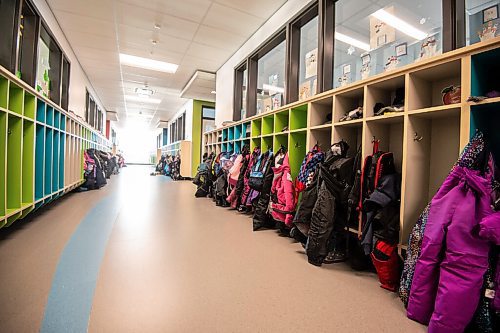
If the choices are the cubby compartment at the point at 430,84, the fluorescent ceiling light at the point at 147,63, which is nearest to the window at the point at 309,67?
the cubby compartment at the point at 430,84

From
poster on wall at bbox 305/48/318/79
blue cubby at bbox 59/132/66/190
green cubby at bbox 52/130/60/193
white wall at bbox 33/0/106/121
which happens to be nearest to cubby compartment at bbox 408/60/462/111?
poster on wall at bbox 305/48/318/79

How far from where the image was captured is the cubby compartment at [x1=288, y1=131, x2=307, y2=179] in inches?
116

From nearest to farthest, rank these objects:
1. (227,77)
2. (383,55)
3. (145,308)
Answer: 1. (145,308)
2. (383,55)
3. (227,77)

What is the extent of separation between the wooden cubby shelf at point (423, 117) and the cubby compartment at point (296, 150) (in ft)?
1.15

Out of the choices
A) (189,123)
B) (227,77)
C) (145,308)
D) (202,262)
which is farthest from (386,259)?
(189,123)

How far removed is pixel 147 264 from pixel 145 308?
1.82 ft

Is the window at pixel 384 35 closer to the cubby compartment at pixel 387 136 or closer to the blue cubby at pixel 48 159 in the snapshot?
the cubby compartment at pixel 387 136

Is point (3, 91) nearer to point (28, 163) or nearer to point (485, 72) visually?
point (28, 163)

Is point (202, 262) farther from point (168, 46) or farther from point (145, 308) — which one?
point (168, 46)

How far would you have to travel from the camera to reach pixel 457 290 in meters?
1.08

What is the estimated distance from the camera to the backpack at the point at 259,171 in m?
2.98

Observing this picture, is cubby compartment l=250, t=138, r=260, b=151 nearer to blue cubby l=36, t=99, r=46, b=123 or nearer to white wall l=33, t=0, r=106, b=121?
blue cubby l=36, t=99, r=46, b=123

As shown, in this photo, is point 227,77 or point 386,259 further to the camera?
point 227,77

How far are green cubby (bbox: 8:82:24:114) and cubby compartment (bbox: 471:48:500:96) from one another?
3473 mm
